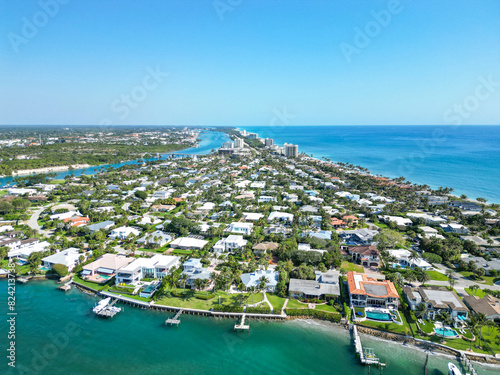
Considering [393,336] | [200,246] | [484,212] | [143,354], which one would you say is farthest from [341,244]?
[484,212]

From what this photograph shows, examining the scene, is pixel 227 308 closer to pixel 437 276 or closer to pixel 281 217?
pixel 437 276

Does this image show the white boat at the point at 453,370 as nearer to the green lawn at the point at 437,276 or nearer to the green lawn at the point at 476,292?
the green lawn at the point at 476,292

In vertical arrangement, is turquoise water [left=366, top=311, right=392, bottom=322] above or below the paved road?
above

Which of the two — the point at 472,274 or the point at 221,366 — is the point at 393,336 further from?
the point at 472,274

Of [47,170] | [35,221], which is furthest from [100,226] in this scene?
[47,170]

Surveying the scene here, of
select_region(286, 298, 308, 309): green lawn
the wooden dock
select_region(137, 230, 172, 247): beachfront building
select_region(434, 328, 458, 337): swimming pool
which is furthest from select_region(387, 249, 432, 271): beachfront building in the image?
the wooden dock

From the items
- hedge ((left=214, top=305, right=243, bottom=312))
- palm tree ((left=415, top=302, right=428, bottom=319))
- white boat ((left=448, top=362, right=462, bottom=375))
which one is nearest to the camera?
white boat ((left=448, top=362, right=462, bottom=375))

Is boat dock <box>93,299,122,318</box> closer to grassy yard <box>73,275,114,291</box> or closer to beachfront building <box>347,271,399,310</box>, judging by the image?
grassy yard <box>73,275,114,291</box>
